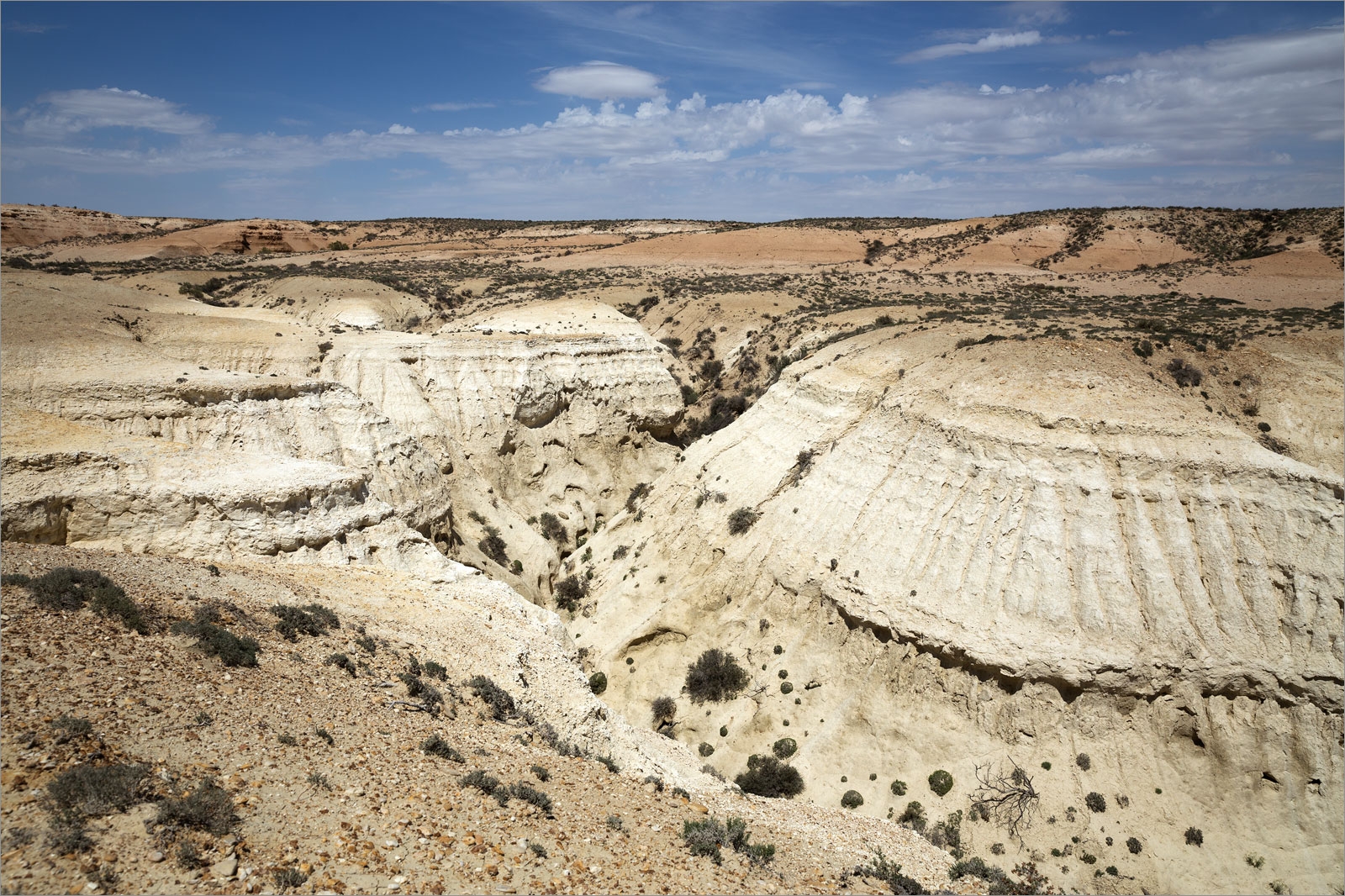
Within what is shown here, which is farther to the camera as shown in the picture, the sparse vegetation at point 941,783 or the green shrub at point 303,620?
the sparse vegetation at point 941,783

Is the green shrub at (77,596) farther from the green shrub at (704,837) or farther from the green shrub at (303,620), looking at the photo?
the green shrub at (704,837)

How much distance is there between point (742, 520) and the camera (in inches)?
1119

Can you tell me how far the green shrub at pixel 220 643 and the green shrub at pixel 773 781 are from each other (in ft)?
44.9

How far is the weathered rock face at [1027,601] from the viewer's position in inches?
734

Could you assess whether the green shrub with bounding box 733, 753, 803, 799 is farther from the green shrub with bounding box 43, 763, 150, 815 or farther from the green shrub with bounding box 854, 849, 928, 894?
the green shrub with bounding box 43, 763, 150, 815

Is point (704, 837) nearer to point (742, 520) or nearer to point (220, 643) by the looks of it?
point (220, 643)

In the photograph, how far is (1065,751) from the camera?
766 inches

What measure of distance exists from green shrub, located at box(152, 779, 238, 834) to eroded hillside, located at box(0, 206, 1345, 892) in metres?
7.53

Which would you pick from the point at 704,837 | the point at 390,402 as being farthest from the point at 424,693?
the point at 390,402

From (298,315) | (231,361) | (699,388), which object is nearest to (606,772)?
(231,361)

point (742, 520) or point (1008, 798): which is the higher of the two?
point (742, 520)

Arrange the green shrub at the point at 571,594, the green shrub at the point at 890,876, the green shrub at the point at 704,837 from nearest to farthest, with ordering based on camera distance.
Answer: the green shrub at the point at 704,837 → the green shrub at the point at 890,876 → the green shrub at the point at 571,594

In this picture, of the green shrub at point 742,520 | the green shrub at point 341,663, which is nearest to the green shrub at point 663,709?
the green shrub at point 742,520

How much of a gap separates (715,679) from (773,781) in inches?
176
